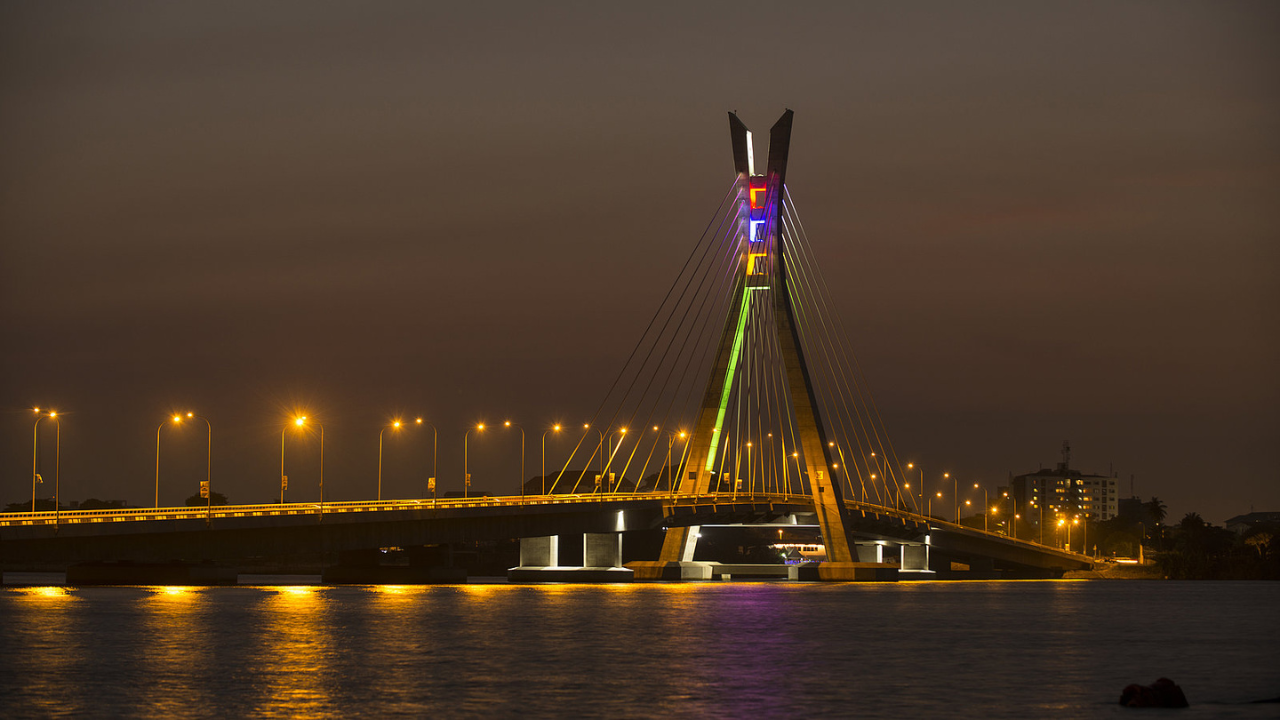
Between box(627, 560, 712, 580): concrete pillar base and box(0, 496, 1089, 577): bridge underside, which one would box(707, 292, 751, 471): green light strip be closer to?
box(0, 496, 1089, 577): bridge underside

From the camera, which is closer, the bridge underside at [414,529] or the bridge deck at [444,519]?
the bridge underside at [414,529]

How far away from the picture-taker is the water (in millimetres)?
26984

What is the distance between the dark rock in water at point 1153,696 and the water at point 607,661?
31cm

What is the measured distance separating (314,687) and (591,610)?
118 ft

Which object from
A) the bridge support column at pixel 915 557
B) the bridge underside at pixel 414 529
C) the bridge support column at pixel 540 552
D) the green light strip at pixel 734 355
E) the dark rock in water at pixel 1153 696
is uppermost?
the green light strip at pixel 734 355

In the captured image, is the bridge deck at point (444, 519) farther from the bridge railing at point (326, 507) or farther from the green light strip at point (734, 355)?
the green light strip at point (734, 355)

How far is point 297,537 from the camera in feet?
269

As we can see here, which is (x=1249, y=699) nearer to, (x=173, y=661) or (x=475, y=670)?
(x=475, y=670)

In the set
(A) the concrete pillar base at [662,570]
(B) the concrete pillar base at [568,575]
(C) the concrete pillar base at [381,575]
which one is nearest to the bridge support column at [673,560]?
(A) the concrete pillar base at [662,570]

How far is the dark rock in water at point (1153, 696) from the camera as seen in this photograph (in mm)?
26875

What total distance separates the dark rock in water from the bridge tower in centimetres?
7545

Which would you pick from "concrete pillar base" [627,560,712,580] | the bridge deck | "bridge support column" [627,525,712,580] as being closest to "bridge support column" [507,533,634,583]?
the bridge deck

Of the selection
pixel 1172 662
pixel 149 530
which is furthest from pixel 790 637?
pixel 149 530

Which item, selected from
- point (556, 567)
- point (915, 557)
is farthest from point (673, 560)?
point (915, 557)
